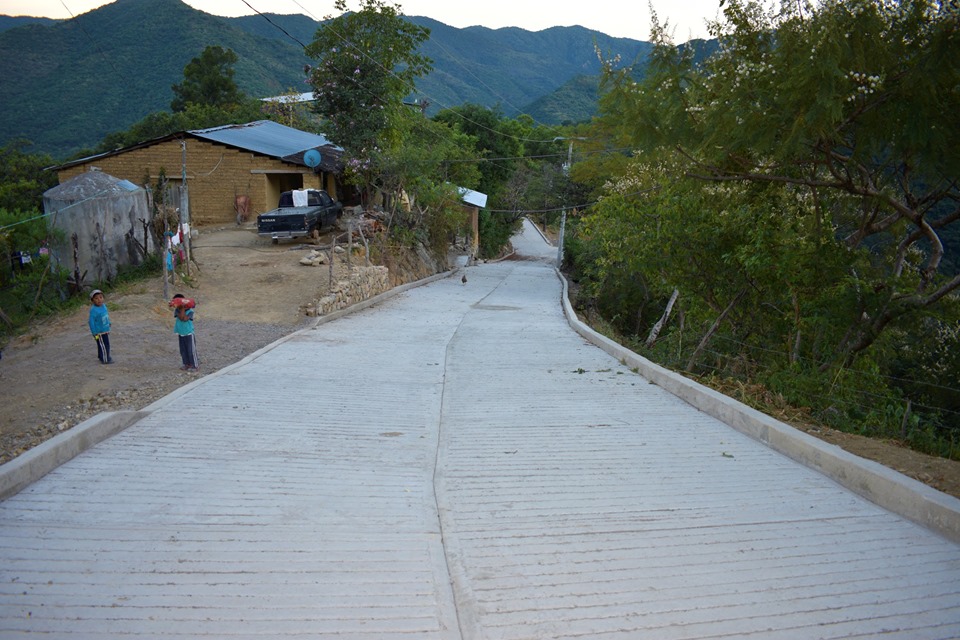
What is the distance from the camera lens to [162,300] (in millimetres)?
15594

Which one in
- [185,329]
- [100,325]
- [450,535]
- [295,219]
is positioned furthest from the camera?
[295,219]

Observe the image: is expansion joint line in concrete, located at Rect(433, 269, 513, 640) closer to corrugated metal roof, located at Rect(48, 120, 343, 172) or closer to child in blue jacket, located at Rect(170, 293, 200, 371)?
child in blue jacket, located at Rect(170, 293, 200, 371)

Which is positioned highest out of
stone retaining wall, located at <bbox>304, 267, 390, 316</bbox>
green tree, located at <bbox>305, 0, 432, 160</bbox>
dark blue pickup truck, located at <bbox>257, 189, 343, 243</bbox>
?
green tree, located at <bbox>305, 0, 432, 160</bbox>

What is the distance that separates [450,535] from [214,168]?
28742 millimetres

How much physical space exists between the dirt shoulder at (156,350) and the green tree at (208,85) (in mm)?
49272

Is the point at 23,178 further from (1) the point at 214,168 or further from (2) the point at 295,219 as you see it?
(2) the point at 295,219

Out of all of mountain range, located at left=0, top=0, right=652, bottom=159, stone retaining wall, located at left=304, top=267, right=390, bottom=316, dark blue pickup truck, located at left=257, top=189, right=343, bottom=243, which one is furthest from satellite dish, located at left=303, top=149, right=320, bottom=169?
mountain range, located at left=0, top=0, right=652, bottom=159

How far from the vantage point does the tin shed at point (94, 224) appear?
53.9 feet

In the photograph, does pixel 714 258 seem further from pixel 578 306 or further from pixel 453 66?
pixel 453 66

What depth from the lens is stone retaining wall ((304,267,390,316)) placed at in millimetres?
17131

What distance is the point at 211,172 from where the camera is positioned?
1187 inches

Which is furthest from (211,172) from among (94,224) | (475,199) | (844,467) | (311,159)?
(844,467)

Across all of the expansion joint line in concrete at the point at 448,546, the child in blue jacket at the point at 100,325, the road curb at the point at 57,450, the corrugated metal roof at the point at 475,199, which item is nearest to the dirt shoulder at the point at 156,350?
the child in blue jacket at the point at 100,325

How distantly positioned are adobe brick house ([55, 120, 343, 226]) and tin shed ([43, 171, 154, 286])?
1206cm
